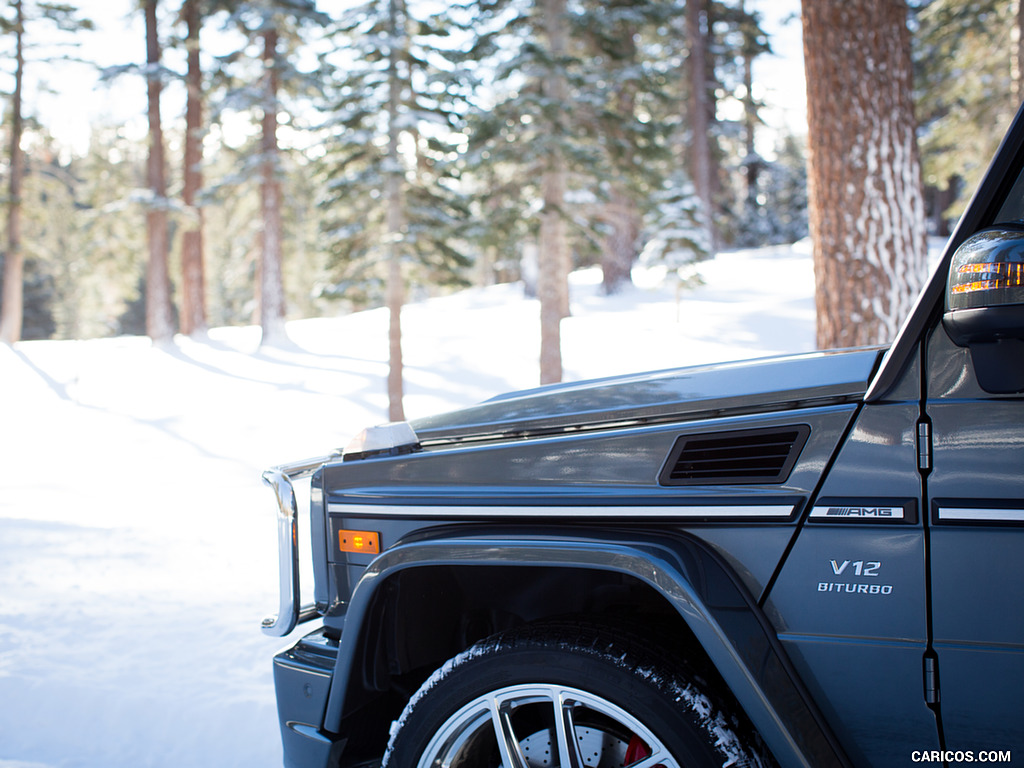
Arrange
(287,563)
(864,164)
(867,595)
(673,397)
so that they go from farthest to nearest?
1. (864,164)
2. (287,563)
3. (673,397)
4. (867,595)

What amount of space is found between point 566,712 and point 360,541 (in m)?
0.83

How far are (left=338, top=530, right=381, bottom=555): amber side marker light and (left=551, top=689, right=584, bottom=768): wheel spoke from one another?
723 mm

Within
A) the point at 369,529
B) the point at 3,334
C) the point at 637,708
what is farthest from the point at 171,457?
the point at 3,334

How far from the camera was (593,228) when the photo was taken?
13898 millimetres

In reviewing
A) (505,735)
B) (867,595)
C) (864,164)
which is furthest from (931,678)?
(864,164)

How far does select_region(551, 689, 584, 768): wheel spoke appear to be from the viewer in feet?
6.44

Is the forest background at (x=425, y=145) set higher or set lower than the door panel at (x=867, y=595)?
higher

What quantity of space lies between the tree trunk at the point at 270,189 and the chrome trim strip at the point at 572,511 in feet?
63.1

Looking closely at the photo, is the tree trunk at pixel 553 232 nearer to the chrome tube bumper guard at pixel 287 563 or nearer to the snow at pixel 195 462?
the snow at pixel 195 462

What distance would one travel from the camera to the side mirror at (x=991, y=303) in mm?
1383

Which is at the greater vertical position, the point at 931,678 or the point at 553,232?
the point at 553,232

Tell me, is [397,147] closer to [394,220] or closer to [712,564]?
[394,220]

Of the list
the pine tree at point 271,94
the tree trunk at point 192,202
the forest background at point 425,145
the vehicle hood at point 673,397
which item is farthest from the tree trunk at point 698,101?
the vehicle hood at point 673,397

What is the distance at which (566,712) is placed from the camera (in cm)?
197
